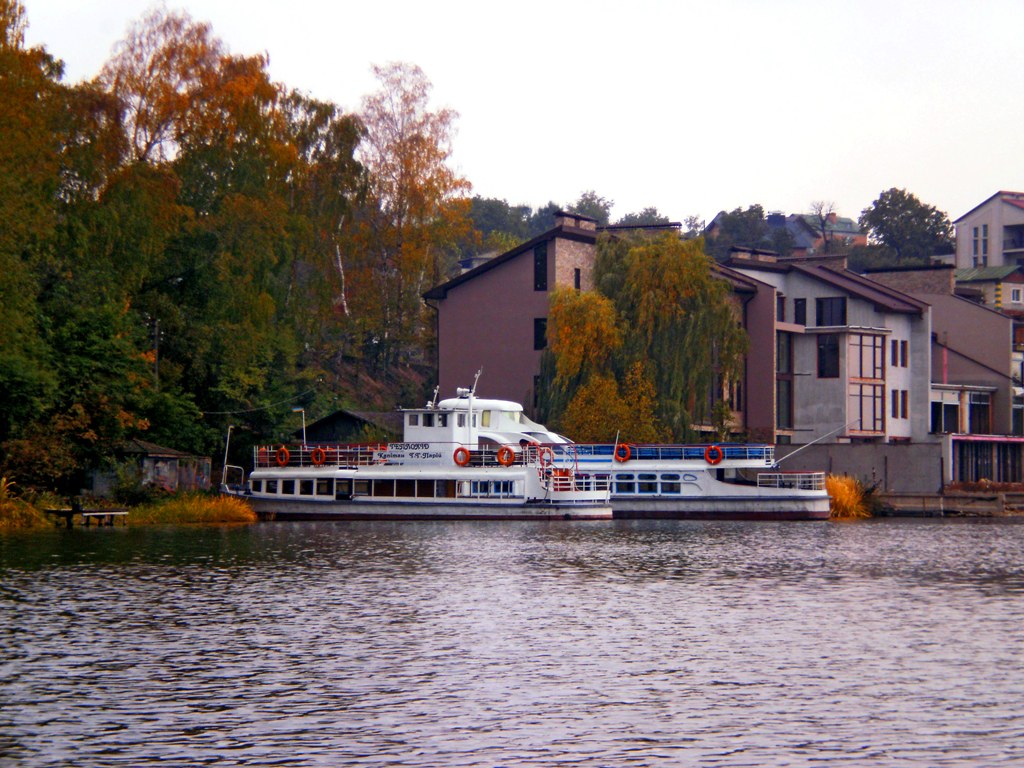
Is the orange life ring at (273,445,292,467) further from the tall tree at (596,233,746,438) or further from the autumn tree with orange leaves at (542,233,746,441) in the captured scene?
the tall tree at (596,233,746,438)

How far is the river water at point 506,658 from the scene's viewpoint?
736 inches

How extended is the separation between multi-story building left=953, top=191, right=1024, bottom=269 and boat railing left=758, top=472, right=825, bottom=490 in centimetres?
7002

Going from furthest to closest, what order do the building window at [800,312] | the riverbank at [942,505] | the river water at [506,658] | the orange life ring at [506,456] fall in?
the building window at [800,312], the riverbank at [942,505], the orange life ring at [506,456], the river water at [506,658]

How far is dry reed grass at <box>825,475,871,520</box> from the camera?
69438mm

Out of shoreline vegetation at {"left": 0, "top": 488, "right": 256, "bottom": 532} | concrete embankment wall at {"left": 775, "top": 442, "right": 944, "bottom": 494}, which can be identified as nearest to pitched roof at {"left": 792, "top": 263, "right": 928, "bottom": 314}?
concrete embankment wall at {"left": 775, "top": 442, "right": 944, "bottom": 494}

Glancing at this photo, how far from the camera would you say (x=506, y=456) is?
62125mm

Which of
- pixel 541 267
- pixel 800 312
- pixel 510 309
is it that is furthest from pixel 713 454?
pixel 800 312

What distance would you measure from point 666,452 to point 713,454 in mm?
2457

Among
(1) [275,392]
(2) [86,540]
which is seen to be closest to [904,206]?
(1) [275,392]

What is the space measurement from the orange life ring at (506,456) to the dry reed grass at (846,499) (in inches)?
639

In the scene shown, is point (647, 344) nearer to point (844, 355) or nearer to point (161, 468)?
point (844, 355)

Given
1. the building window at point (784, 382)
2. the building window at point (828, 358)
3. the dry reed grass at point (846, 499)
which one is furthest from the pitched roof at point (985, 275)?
the dry reed grass at point (846, 499)

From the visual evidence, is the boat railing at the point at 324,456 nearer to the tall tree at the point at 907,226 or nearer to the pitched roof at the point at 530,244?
the pitched roof at the point at 530,244

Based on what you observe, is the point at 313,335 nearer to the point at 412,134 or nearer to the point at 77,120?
the point at 412,134
